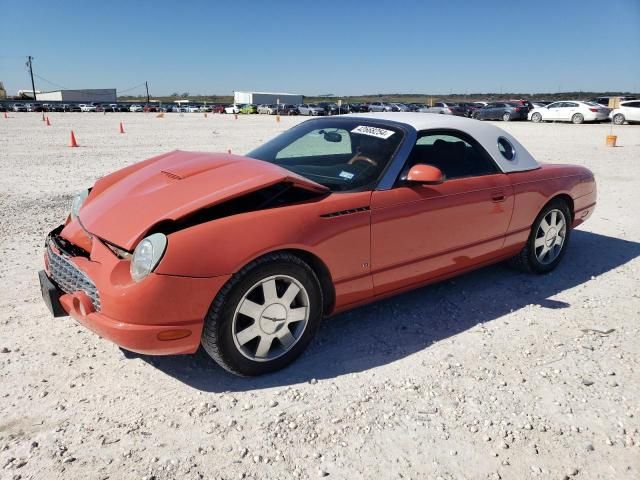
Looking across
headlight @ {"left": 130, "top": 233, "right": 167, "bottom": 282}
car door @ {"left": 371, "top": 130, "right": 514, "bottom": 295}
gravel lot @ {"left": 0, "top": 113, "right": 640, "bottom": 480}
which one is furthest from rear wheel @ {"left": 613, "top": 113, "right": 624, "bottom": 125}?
headlight @ {"left": 130, "top": 233, "right": 167, "bottom": 282}

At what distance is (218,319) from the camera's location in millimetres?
2668

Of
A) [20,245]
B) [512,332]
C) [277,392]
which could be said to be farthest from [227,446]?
[20,245]

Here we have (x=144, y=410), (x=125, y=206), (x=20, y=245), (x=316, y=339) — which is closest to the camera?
(x=144, y=410)

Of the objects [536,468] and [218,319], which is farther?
[218,319]

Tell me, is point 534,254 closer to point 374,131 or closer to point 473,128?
point 473,128

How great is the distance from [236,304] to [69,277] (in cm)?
99

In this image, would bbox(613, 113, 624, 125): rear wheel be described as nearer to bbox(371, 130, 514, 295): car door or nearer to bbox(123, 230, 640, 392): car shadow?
bbox(123, 230, 640, 392): car shadow

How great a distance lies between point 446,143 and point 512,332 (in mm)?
1486

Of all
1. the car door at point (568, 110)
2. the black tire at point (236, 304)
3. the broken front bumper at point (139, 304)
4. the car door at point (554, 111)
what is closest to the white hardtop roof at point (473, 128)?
the black tire at point (236, 304)

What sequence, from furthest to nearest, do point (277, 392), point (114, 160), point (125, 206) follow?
point (114, 160), point (125, 206), point (277, 392)

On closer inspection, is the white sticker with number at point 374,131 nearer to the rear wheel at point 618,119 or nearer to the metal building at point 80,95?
the rear wheel at point 618,119

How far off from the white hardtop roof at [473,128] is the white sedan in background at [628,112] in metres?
26.3

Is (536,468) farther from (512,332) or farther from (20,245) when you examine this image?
(20,245)

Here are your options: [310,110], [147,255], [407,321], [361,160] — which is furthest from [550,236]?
[310,110]
